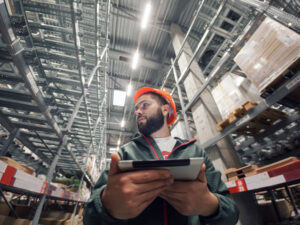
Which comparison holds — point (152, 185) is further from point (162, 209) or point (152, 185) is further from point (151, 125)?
point (151, 125)

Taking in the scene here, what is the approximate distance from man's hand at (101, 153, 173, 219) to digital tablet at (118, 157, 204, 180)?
0.08 feet

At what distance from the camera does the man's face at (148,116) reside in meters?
1.71

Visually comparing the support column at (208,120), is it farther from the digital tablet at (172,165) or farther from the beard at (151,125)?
the digital tablet at (172,165)

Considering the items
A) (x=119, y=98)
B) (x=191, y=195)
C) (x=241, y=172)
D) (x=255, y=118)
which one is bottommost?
(x=191, y=195)

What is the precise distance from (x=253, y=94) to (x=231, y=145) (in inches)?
65.2

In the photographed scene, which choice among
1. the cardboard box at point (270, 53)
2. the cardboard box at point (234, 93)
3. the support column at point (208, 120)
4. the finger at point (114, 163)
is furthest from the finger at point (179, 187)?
the support column at point (208, 120)

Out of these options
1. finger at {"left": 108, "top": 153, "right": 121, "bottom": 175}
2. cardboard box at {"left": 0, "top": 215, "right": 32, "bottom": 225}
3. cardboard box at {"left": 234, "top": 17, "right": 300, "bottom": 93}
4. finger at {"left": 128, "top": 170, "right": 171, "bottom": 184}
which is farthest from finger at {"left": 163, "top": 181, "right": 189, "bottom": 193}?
cardboard box at {"left": 0, "top": 215, "right": 32, "bottom": 225}

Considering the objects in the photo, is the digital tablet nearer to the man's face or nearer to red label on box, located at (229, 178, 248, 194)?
the man's face

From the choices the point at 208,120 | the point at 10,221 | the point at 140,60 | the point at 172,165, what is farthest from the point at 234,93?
the point at 140,60

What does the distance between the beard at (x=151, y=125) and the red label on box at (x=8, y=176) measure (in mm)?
2068

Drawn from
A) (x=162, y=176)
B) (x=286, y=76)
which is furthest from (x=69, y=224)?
(x=286, y=76)

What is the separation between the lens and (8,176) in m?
2.15

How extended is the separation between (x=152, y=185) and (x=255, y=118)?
136 inches

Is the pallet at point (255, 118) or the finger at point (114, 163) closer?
the finger at point (114, 163)
